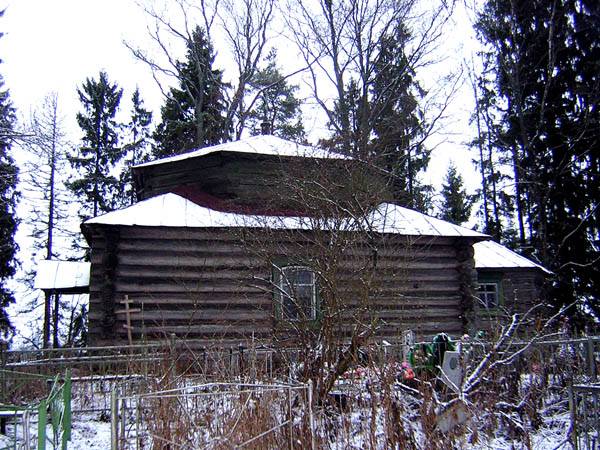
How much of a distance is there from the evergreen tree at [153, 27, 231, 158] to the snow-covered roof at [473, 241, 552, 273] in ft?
52.8

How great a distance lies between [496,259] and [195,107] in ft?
66.6

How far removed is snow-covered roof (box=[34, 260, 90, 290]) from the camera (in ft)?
60.2

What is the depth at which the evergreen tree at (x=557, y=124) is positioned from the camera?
27391 mm

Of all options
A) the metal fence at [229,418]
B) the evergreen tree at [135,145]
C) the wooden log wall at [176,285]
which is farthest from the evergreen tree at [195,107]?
the metal fence at [229,418]

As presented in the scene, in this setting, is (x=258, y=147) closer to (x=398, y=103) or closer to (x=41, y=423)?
(x=41, y=423)

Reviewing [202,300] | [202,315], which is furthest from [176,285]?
[202,315]

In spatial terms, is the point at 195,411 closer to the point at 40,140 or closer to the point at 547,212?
the point at 40,140

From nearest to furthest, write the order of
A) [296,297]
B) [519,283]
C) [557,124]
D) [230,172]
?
[296,297] < [230,172] < [519,283] < [557,124]

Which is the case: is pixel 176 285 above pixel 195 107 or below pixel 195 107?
below

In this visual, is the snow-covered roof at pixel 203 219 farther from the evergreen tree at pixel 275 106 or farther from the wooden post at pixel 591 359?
the evergreen tree at pixel 275 106

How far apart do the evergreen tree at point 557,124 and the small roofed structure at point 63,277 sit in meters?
18.2

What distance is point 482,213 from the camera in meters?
36.5

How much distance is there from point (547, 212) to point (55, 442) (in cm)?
2522

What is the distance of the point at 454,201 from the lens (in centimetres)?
3925
